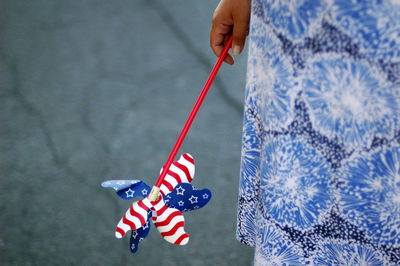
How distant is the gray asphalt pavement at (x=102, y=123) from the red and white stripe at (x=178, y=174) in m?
0.56

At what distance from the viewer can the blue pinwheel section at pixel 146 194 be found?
836 millimetres

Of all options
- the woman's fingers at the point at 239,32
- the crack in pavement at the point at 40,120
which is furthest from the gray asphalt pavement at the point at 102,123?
the woman's fingers at the point at 239,32

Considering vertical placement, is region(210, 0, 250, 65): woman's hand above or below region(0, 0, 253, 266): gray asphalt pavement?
above

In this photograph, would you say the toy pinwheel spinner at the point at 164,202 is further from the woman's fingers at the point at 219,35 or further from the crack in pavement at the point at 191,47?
the crack in pavement at the point at 191,47

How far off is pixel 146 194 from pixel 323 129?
0.95 ft

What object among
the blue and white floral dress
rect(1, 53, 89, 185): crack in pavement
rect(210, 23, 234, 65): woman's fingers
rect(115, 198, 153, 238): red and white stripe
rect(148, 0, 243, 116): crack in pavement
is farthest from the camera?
rect(148, 0, 243, 116): crack in pavement

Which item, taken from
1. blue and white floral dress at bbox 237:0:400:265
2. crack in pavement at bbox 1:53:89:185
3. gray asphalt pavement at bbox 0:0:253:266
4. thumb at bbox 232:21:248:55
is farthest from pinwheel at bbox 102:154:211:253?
crack in pavement at bbox 1:53:89:185

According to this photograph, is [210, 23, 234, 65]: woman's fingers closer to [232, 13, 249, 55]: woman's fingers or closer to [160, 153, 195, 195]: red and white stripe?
[232, 13, 249, 55]: woman's fingers

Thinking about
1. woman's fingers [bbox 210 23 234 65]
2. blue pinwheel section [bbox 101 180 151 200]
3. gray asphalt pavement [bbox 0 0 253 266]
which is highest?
woman's fingers [bbox 210 23 234 65]

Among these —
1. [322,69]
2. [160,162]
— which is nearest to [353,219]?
[322,69]

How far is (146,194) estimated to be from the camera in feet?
2.81

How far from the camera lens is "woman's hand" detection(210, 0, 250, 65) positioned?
0.88 meters

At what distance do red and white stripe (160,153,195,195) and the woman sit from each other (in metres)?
0.09

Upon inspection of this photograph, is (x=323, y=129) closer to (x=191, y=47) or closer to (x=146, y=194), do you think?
(x=146, y=194)
